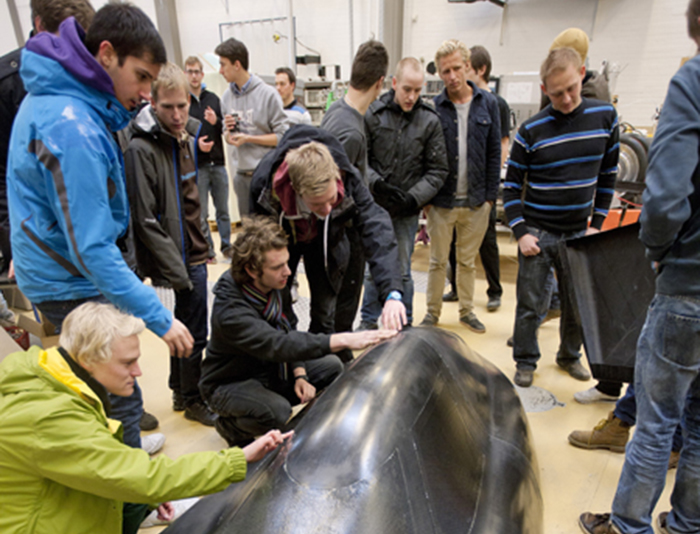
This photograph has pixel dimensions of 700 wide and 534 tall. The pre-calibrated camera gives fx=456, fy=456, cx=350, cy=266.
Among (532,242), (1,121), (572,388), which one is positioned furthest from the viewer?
(572,388)

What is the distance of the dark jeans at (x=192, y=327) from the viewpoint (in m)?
2.36

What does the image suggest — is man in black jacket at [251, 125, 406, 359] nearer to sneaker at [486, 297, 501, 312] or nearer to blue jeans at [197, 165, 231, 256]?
sneaker at [486, 297, 501, 312]

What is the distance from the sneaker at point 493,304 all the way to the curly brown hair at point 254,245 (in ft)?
8.87

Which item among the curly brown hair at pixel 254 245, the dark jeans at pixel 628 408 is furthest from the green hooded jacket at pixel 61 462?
the dark jeans at pixel 628 408

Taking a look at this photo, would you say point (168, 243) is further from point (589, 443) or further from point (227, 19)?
point (227, 19)

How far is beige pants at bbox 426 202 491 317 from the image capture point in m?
3.44

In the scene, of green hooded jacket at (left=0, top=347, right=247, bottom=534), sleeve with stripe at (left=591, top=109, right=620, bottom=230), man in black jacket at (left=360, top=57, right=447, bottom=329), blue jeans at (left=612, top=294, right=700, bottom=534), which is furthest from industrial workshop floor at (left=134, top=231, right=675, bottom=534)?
man in black jacket at (left=360, top=57, right=447, bottom=329)

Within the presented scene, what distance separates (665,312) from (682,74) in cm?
72

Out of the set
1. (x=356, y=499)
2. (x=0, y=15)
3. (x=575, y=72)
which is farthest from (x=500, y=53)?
(x=0, y=15)

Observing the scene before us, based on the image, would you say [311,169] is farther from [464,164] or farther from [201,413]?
[464,164]

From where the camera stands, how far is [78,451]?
38.9 inches

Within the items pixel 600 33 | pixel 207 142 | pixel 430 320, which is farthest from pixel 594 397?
pixel 600 33

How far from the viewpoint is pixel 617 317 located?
2002mm

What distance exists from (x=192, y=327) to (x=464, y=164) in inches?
86.3
